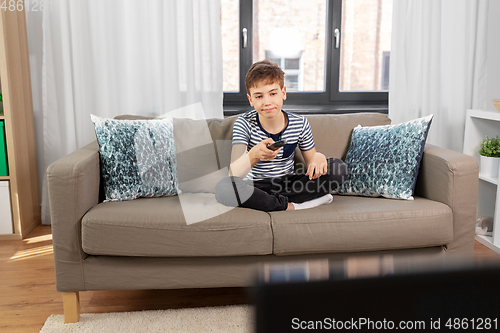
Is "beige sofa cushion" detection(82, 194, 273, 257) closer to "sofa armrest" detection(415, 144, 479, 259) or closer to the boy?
the boy

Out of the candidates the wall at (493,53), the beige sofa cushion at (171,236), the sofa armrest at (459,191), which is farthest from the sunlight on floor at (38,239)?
the wall at (493,53)

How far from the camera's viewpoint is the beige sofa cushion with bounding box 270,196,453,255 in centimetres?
152

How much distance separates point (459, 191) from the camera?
5.38ft

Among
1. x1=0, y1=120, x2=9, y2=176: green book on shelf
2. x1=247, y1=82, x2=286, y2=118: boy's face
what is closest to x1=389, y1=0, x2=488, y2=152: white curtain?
x1=247, y1=82, x2=286, y2=118: boy's face

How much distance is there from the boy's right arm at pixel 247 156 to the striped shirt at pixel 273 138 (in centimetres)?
5

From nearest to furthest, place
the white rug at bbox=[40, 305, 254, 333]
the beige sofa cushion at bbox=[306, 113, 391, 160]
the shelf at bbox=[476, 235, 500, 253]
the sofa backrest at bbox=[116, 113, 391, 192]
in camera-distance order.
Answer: the white rug at bbox=[40, 305, 254, 333]
the sofa backrest at bbox=[116, 113, 391, 192]
the beige sofa cushion at bbox=[306, 113, 391, 160]
the shelf at bbox=[476, 235, 500, 253]

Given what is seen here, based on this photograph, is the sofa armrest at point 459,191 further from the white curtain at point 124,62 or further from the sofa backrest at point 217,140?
the white curtain at point 124,62

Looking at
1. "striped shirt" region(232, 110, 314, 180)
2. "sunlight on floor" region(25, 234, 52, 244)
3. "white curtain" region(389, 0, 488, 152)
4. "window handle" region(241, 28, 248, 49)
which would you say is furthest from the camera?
"window handle" region(241, 28, 248, 49)

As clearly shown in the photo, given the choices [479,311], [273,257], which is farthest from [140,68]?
[479,311]

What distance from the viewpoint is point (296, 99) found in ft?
9.29

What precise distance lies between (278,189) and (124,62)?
1351 millimetres

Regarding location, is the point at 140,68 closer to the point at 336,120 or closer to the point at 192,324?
the point at 336,120

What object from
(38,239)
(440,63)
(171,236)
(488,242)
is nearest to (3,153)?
(38,239)

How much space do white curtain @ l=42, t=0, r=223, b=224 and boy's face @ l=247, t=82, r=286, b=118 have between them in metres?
0.85
